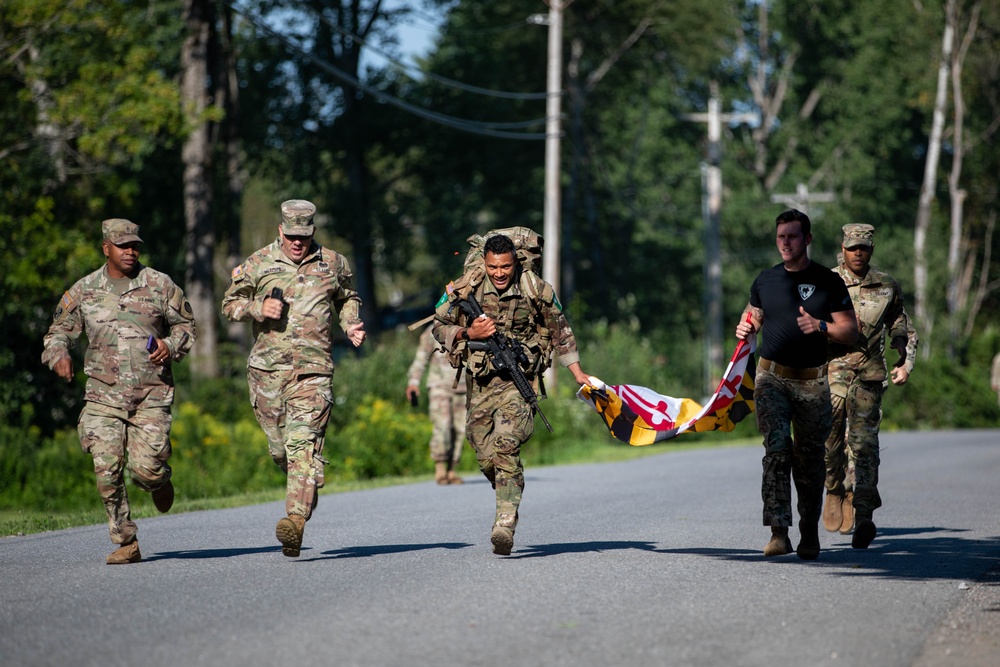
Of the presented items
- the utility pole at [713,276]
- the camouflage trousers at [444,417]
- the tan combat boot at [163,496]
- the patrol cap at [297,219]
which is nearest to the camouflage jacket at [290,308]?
the patrol cap at [297,219]

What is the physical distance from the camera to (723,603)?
25.5 feet

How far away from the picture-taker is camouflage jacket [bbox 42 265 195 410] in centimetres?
944

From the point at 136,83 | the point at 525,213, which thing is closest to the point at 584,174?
the point at 525,213

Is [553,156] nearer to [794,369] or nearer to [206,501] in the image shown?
[206,501]

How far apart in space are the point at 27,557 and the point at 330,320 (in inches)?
101

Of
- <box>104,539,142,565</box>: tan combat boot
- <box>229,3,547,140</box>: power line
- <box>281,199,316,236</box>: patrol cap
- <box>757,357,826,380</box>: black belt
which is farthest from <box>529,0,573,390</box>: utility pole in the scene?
<box>104,539,142,565</box>: tan combat boot

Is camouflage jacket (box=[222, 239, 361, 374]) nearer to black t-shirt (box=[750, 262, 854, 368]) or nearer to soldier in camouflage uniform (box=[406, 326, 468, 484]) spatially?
black t-shirt (box=[750, 262, 854, 368])

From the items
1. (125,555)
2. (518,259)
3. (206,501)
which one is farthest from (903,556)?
(206,501)

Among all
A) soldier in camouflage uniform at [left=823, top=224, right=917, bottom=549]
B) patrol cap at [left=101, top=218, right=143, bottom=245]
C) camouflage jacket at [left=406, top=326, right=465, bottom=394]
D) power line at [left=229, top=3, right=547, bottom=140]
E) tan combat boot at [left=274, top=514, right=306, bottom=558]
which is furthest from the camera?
power line at [left=229, top=3, right=547, bottom=140]

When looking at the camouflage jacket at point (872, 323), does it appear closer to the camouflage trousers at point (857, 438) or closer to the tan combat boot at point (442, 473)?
the camouflage trousers at point (857, 438)

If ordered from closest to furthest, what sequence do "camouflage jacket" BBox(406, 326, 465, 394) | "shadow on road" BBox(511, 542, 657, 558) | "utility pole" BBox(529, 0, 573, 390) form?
"shadow on road" BBox(511, 542, 657, 558) → "camouflage jacket" BBox(406, 326, 465, 394) → "utility pole" BBox(529, 0, 573, 390)

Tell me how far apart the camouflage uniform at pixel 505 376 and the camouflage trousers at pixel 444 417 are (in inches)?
270

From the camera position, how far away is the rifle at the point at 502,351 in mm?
9422

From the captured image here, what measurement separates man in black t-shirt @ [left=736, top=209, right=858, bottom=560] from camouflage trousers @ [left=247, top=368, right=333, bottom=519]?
8.74 ft
